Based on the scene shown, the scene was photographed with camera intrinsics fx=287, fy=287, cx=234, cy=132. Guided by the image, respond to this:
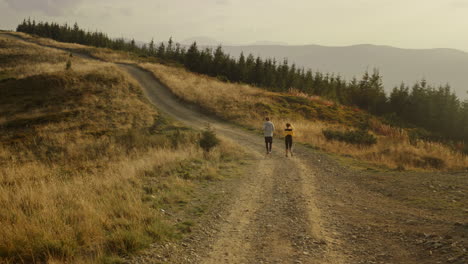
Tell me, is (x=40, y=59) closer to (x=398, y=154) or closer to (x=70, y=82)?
(x=70, y=82)

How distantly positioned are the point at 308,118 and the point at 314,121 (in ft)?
5.78

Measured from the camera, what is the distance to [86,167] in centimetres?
1206

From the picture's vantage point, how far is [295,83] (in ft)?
223

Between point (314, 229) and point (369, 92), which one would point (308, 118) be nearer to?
point (314, 229)

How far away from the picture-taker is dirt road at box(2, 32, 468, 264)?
5.24 meters

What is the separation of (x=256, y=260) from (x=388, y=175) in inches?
374

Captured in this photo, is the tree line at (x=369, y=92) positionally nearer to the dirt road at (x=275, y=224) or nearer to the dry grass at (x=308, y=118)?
the dry grass at (x=308, y=118)

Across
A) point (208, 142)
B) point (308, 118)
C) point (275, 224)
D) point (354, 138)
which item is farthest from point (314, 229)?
point (308, 118)

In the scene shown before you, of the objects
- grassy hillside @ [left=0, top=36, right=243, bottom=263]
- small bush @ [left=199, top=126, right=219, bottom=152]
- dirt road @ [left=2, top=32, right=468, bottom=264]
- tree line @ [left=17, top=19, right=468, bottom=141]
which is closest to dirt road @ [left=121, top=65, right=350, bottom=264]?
dirt road @ [left=2, top=32, right=468, bottom=264]

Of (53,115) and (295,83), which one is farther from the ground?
(295,83)

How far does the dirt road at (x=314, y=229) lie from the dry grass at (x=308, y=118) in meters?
7.30

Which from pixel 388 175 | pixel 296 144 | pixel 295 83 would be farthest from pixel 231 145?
pixel 295 83

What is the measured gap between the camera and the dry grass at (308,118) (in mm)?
17312

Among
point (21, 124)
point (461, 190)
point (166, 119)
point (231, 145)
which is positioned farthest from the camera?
point (166, 119)
